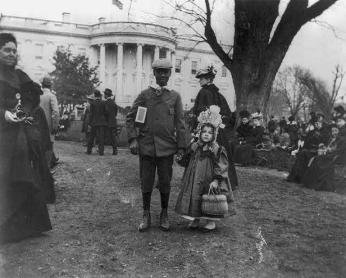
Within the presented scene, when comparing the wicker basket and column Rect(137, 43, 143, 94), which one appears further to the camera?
column Rect(137, 43, 143, 94)

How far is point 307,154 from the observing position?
34.8ft

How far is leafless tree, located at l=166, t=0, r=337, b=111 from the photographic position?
13.6 metres

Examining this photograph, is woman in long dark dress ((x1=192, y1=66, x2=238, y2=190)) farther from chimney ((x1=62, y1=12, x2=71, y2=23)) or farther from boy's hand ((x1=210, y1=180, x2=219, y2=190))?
chimney ((x1=62, y1=12, x2=71, y2=23))

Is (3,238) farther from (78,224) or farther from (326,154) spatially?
(326,154)

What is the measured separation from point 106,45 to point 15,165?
56822 mm

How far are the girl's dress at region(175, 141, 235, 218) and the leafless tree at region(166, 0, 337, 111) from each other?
8.68 metres

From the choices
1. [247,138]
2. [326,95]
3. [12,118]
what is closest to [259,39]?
[247,138]

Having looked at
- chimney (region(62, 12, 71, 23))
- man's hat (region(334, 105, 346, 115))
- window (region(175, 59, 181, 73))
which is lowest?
man's hat (region(334, 105, 346, 115))

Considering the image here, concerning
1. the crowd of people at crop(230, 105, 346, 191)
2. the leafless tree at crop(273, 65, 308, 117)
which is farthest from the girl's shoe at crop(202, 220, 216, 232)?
the leafless tree at crop(273, 65, 308, 117)

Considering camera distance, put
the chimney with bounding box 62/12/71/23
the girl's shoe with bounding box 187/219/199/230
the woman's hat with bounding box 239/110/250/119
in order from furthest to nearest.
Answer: the chimney with bounding box 62/12/71/23 < the woman's hat with bounding box 239/110/250/119 < the girl's shoe with bounding box 187/219/199/230

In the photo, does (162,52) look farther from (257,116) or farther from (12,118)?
(12,118)

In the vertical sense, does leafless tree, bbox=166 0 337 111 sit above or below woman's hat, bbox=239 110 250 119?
above

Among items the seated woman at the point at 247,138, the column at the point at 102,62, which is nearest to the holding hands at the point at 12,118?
the seated woman at the point at 247,138

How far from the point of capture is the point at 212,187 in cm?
566
